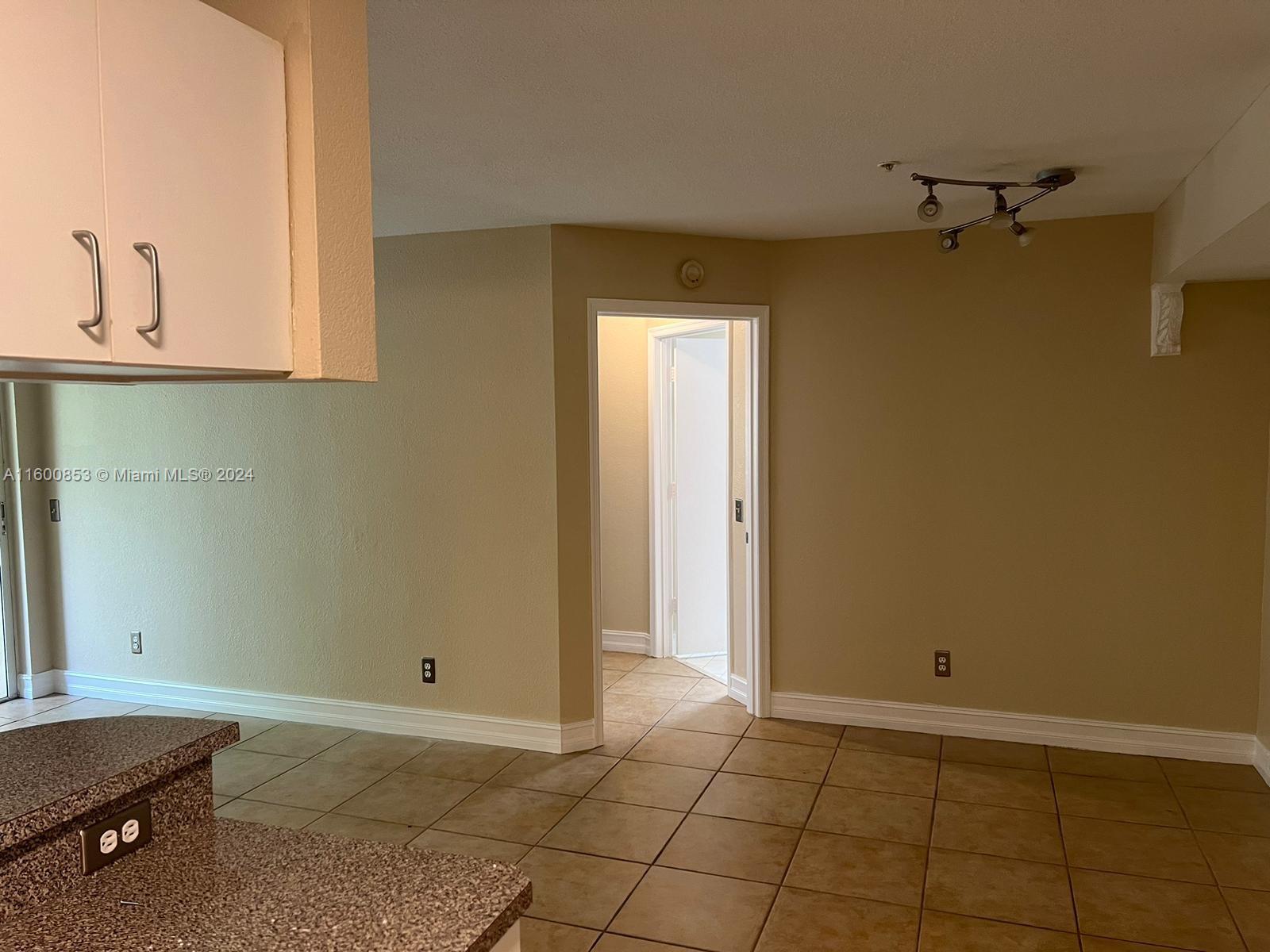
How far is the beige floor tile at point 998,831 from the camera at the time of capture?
3.16 metres

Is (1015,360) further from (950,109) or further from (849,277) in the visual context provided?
(950,109)

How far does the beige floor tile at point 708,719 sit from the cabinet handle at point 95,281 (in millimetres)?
3659

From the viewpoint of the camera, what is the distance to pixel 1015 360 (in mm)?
4098

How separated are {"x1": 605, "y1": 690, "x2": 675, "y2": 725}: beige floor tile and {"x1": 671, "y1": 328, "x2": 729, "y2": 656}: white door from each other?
2.94 feet

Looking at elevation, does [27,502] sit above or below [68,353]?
below

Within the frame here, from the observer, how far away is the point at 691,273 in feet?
13.9

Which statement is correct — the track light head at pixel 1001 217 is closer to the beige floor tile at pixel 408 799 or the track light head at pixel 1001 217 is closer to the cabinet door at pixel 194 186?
the cabinet door at pixel 194 186

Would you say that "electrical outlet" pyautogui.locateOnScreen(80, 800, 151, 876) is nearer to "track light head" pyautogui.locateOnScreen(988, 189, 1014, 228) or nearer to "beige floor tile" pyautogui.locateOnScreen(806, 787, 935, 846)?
"beige floor tile" pyautogui.locateOnScreen(806, 787, 935, 846)

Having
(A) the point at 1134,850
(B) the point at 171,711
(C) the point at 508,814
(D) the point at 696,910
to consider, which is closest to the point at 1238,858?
(A) the point at 1134,850

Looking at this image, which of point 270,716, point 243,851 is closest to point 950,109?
point 243,851

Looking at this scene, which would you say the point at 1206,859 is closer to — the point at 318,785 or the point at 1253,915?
the point at 1253,915

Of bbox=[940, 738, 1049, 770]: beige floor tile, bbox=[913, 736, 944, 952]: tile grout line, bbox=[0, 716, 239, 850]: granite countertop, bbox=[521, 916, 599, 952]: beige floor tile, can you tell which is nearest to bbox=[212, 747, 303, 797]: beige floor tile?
bbox=[521, 916, 599, 952]: beige floor tile

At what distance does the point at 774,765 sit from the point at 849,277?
2.24 meters

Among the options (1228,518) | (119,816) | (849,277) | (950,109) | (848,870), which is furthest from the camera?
(849,277)
